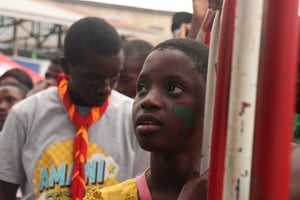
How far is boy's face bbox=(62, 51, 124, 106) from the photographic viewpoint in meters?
2.52

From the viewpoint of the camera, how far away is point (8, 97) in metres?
5.29

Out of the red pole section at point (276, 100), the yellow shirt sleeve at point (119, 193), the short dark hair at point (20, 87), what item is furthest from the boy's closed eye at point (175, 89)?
the short dark hair at point (20, 87)

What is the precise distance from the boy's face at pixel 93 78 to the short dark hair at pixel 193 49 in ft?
2.85

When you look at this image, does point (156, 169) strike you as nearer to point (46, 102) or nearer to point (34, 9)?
point (46, 102)

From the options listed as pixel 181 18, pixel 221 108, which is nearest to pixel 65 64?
pixel 181 18

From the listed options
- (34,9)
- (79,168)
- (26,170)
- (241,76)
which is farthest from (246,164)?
(34,9)

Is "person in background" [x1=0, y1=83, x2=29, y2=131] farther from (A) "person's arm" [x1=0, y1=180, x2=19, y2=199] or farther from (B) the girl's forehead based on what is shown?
(B) the girl's forehead

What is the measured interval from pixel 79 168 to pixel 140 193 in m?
0.84

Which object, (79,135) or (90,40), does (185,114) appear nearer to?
(79,135)

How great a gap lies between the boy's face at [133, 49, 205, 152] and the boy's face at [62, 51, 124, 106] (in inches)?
35.6

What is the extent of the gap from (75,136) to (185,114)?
41.8 inches

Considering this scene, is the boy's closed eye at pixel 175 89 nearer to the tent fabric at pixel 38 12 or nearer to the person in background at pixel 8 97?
the person in background at pixel 8 97

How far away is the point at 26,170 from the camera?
2.55 m

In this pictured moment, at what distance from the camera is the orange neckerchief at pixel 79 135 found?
243 cm
